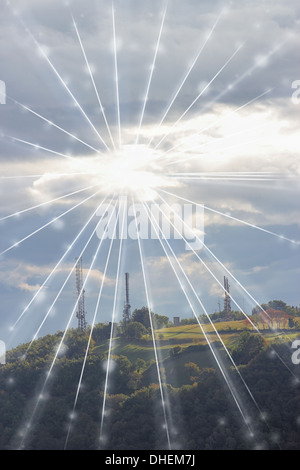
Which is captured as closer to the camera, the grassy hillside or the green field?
the grassy hillside

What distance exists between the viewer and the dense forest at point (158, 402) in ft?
272

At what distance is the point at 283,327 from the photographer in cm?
11781

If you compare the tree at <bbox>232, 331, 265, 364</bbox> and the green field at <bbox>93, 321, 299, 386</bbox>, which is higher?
the tree at <bbox>232, 331, 265, 364</bbox>

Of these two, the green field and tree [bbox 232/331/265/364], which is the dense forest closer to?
tree [bbox 232/331/265/364]

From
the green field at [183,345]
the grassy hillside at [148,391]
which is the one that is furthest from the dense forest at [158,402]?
the green field at [183,345]

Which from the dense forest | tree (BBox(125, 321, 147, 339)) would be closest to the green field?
the dense forest

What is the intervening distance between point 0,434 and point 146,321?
44.0m

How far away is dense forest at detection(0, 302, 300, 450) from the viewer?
82938 millimetres

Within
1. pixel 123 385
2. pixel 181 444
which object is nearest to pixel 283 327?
pixel 123 385

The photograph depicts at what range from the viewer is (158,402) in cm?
9175

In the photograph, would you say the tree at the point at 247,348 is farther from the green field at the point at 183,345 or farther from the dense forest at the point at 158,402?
the green field at the point at 183,345
